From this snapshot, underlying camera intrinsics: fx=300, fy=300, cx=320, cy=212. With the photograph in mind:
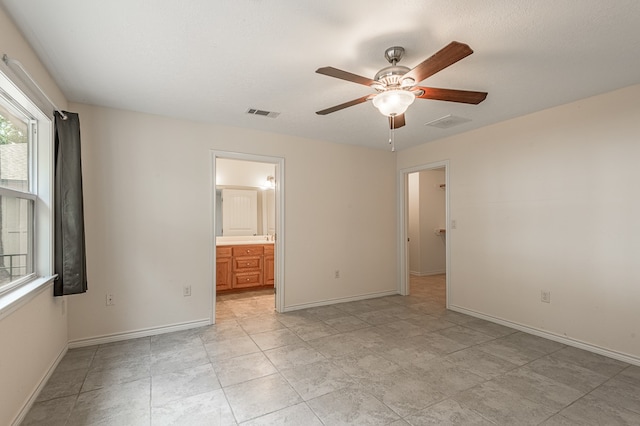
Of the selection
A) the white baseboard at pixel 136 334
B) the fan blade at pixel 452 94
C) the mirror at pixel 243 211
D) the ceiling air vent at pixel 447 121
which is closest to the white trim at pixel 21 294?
the white baseboard at pixel 136 334

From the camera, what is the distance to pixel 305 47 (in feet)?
6.49

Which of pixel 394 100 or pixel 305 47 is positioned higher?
pixel 305 47

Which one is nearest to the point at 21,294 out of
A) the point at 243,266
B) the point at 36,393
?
the point at 36,393

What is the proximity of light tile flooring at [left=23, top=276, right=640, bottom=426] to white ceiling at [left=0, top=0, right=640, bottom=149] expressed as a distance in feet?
7.70

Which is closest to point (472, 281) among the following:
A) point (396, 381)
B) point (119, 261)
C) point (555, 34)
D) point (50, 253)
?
point (396, 381)

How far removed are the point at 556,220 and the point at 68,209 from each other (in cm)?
454

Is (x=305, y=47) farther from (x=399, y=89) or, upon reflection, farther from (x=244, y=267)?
(x=244, y=267)

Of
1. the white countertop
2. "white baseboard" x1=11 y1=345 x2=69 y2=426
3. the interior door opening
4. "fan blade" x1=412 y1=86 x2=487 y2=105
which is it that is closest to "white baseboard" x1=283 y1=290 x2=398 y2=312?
the white countertop

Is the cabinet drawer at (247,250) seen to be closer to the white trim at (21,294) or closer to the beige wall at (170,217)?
the beige wall at (170,217)

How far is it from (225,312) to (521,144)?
13.5 feet

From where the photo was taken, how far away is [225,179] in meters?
5.41

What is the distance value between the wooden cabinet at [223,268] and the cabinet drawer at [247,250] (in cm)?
11

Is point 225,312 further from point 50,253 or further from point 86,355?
point 50,253

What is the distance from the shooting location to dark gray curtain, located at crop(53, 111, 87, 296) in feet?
8.04
